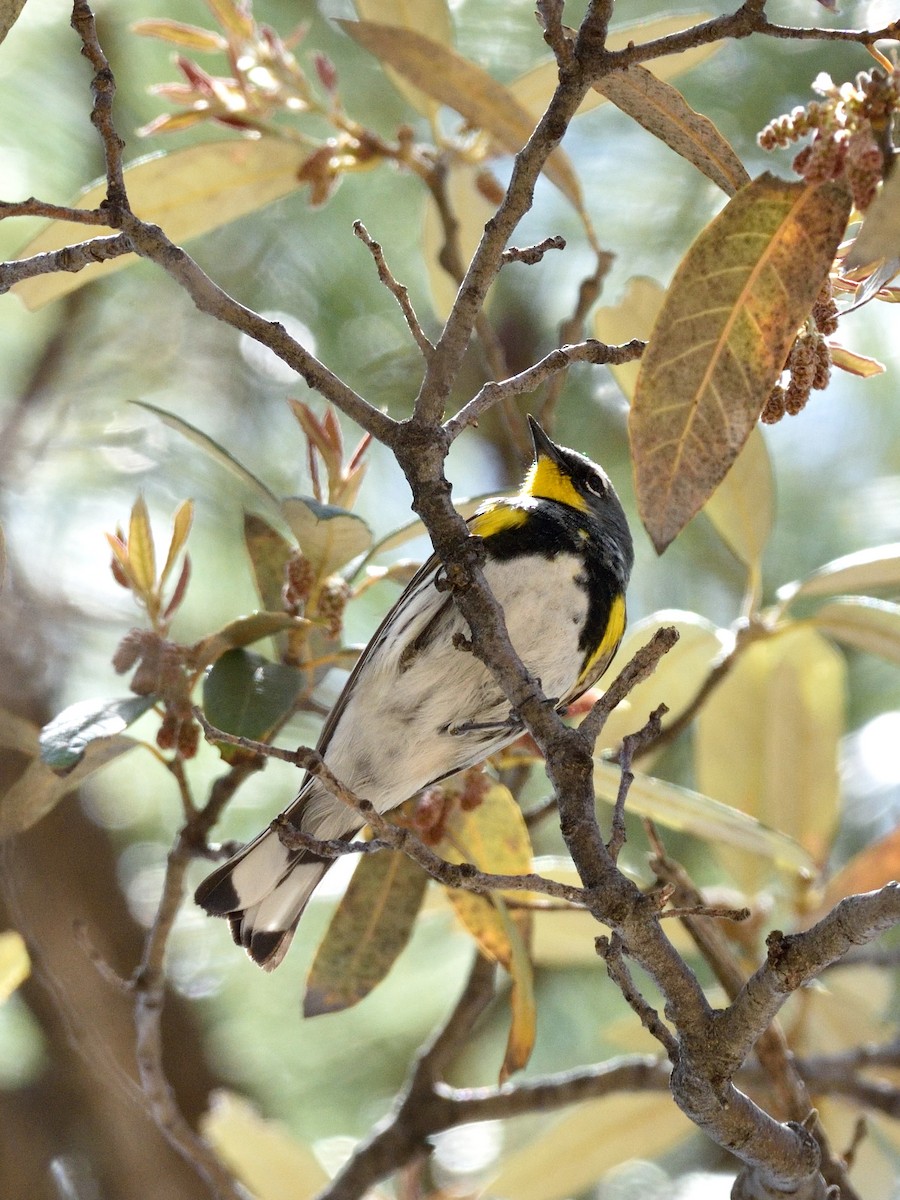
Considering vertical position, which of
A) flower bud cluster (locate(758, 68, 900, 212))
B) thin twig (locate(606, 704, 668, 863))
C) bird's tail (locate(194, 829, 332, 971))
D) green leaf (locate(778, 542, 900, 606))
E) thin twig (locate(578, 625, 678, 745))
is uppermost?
green leaf (locate(778, 542, 900, 606))

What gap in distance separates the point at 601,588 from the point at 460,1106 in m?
1.01

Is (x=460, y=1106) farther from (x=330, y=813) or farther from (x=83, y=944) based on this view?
(x=83, y=944)

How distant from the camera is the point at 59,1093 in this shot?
3.13 m

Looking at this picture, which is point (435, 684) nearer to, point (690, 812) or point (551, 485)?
point (690, 812)

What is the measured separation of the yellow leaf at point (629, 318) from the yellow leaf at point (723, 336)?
0.97 meters

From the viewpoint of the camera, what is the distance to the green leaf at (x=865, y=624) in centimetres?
235

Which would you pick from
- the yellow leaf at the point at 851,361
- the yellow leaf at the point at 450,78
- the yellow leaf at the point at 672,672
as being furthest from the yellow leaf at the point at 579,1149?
the yellow leaf at the point at 450,78

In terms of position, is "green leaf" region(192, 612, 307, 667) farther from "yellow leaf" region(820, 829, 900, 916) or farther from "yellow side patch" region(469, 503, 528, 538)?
"yellow leaf" region(820, 829, 900, 916)

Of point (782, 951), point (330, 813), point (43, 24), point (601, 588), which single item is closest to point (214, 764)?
point (330, 813)

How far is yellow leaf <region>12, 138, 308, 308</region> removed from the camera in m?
2.28

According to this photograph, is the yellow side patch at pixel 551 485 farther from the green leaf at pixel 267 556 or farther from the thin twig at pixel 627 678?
the thin twig at pixel 627 678

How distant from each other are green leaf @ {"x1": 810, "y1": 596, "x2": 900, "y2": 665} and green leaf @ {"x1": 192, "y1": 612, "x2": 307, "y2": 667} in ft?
3.62

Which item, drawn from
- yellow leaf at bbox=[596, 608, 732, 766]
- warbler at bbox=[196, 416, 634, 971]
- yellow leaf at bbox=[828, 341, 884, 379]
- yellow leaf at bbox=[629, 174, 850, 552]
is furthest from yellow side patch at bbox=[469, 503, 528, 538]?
yellow leaf at bbox=[629, 174, 850, 552]

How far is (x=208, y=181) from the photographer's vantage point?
2350 mm
